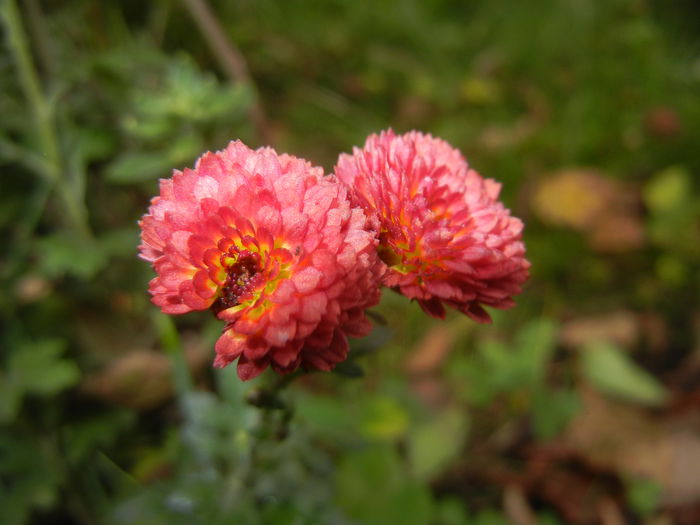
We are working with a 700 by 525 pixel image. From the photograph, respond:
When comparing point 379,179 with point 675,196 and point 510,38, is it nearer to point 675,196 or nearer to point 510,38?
point 675,196

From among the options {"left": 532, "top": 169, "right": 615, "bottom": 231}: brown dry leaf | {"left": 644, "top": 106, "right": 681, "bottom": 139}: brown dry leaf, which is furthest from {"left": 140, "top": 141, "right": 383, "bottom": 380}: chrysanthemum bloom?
{"left": 644, "top": 106, "right": 681, "bottom": 139}: brown dry leaf

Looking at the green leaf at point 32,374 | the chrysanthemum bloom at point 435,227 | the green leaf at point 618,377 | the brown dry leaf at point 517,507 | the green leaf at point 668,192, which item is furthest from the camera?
the green leaf at point 668,192

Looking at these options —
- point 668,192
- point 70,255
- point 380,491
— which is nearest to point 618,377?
point 668,192

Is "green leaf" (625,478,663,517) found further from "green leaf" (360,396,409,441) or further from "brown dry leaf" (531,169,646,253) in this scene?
"brown dry leaf" (531,169,646,253)

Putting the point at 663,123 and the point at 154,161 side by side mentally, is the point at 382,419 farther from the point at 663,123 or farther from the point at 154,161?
the point at 663,123

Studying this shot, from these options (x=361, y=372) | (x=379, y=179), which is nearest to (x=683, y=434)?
(x=361, y=372)

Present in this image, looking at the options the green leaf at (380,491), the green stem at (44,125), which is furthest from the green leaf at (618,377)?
the green stem at (44,125)

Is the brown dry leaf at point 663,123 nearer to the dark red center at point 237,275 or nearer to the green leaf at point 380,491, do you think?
the green leaf at point 380,491
